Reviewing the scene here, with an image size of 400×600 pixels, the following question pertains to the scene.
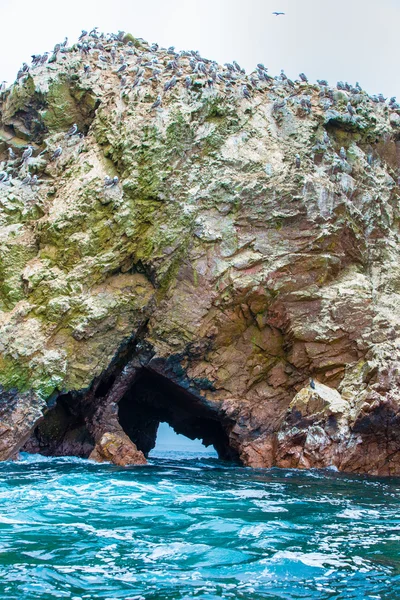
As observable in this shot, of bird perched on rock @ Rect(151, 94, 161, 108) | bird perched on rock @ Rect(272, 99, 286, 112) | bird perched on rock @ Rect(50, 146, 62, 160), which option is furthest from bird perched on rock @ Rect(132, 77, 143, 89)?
bird perched on rock @ Rect(272, 99, 286, 112)

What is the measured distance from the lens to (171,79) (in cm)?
2417

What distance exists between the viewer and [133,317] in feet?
68.6

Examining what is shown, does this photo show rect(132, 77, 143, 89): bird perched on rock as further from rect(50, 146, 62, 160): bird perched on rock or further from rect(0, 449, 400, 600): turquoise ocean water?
rect(0, 449, 400, 600): turquoise ocean water

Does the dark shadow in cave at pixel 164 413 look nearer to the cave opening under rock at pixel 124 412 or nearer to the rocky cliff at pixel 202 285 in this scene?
the cave opening under rock at pixel 124 412

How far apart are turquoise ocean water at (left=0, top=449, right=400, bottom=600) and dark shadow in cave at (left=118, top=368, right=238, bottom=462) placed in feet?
21.8

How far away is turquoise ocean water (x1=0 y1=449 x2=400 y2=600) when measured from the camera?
673cm

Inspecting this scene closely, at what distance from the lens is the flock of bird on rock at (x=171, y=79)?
2419cm

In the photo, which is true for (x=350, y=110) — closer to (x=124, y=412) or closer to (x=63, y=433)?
(x=124, y=412)

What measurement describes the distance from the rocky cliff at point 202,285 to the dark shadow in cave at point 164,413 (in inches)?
5.6

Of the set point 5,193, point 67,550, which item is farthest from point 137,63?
point 67,550

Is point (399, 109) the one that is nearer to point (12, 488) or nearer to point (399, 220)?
point (399, 220)

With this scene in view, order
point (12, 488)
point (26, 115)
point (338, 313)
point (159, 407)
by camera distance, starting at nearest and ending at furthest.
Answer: point (12, 488) → point (338, 313) → point (159, 407) → point (26, 115)

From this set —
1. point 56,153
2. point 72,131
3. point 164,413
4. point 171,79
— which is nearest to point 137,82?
point 171,79

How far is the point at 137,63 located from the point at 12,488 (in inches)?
839
